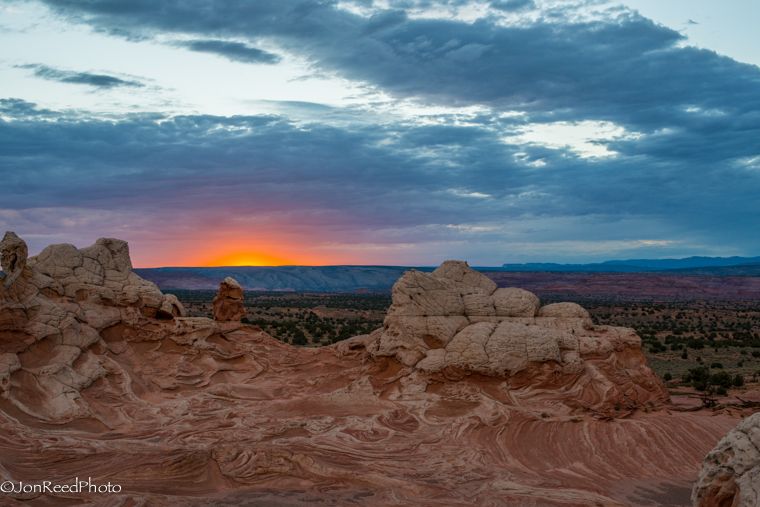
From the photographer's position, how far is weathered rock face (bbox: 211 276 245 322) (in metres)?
26.0

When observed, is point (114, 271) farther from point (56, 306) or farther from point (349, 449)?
point (349, 449)

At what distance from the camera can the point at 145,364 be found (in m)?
21.3

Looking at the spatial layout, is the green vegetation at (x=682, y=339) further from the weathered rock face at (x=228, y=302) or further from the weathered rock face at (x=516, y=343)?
the weathered rock face at (x=228, y=302)

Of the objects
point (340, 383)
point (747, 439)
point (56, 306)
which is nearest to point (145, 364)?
point (56, 306)

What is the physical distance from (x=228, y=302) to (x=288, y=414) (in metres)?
8.44

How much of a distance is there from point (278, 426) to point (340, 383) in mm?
Answer: 4384

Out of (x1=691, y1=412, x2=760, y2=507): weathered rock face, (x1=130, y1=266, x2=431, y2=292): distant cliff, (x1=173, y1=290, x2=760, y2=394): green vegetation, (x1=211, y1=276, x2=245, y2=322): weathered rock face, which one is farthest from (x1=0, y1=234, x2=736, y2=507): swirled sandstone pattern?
(x1=130, y1=266, x2=431, y2=292): distant cliff

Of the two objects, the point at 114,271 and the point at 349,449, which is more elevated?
the point at 114,271

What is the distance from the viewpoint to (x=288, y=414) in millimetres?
18750

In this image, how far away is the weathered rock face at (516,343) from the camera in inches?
734

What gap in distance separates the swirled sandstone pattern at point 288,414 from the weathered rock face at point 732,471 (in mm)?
4902

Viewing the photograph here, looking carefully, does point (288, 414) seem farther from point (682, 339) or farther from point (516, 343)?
point (682, 339)

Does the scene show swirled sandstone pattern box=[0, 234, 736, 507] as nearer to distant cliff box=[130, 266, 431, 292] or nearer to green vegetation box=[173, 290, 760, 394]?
green vegetation box=[173, 290, 760, 394]

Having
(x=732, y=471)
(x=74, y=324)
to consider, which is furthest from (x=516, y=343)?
(x=74, y=324)
